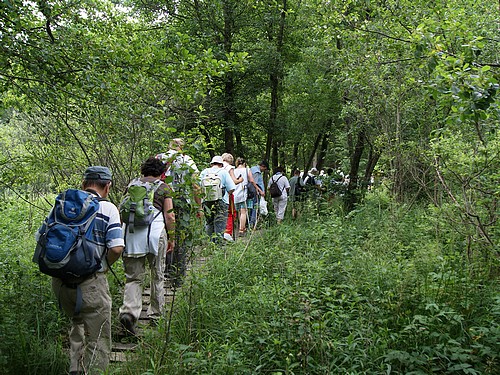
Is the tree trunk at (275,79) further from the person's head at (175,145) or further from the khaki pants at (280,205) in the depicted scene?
the person's head at (175,145)

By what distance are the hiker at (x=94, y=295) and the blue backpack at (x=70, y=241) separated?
32mm

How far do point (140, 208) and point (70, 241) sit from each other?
3.68 feet

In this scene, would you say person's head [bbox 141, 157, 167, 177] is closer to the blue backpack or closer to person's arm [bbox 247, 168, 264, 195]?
the blue backpack

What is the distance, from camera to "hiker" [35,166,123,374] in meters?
4.15

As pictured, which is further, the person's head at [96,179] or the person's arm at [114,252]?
the person's head at [96,179]

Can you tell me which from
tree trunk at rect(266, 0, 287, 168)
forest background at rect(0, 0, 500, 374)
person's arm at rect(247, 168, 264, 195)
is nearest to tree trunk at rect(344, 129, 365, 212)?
tree trunk at rect(266, 0, 287, 168)

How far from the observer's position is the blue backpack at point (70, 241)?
3902mm

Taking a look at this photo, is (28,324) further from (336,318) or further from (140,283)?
(336,318)

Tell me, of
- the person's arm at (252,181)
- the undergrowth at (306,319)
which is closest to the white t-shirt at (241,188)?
the person's arm at (252,181)

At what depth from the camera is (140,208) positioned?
498cm

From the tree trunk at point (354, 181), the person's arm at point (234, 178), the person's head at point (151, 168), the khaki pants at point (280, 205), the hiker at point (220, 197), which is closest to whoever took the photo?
the person's head at point (151, 168)

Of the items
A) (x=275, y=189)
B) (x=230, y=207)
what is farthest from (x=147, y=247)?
(x=275, y=189)

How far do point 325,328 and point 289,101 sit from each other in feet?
41.7

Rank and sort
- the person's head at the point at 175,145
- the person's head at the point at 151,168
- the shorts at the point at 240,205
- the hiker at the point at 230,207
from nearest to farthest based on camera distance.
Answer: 1. the person's head at the point at 175,145
2. the person's head at the point at 151,168
3. the hiker at the point at 230,207
4. the shorts at the point at 240,205
